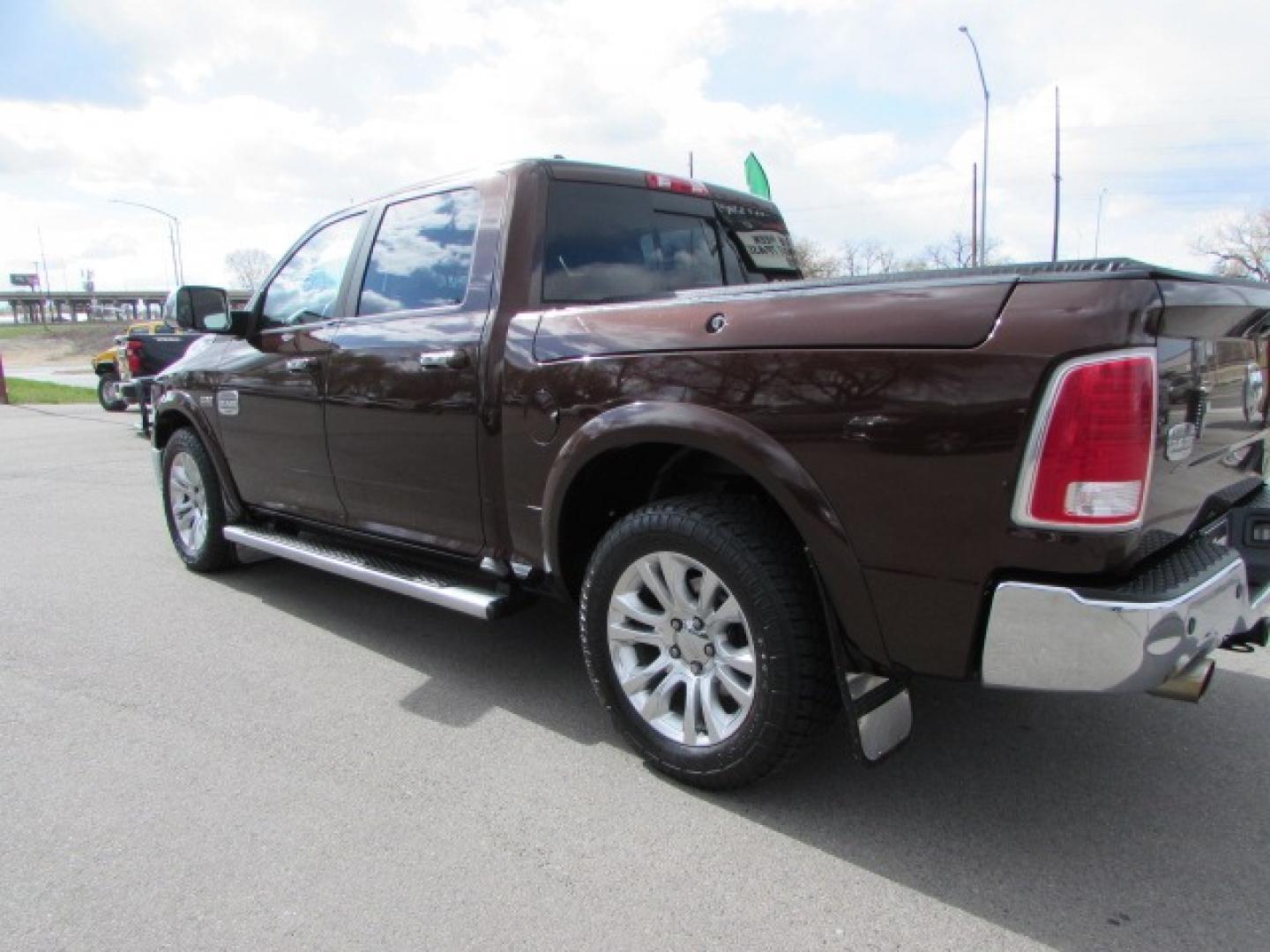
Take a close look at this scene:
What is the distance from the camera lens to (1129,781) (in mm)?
2795

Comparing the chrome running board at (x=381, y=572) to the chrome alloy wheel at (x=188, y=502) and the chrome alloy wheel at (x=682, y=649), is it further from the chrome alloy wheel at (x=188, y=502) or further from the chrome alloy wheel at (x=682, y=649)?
the chrome alloy wheel at (x=682, y=649)

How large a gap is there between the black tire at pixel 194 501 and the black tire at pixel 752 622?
3.09m

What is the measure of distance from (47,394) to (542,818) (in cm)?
2248

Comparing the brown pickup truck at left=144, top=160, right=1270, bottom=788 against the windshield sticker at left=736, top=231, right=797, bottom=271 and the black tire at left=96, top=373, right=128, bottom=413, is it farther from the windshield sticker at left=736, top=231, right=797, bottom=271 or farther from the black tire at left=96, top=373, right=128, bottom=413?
the black tire at left=96, top=373, right=128, bottom=413

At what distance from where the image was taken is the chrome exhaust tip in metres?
2.27

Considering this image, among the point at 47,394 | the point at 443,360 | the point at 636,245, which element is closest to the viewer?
the point at 443,360

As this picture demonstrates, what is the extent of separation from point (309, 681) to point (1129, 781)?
3.00 m

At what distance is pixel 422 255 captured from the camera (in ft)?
12.1

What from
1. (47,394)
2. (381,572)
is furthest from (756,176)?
(47,394)

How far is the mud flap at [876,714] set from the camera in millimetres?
2389

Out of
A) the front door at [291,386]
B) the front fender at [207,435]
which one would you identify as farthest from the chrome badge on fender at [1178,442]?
the front fender at [207,435]

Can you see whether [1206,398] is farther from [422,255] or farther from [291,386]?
[291,386]

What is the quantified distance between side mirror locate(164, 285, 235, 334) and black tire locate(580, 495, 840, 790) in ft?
9.09

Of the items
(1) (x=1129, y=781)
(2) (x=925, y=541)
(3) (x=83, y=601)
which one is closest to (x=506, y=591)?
(2) (x=925, y=541)
